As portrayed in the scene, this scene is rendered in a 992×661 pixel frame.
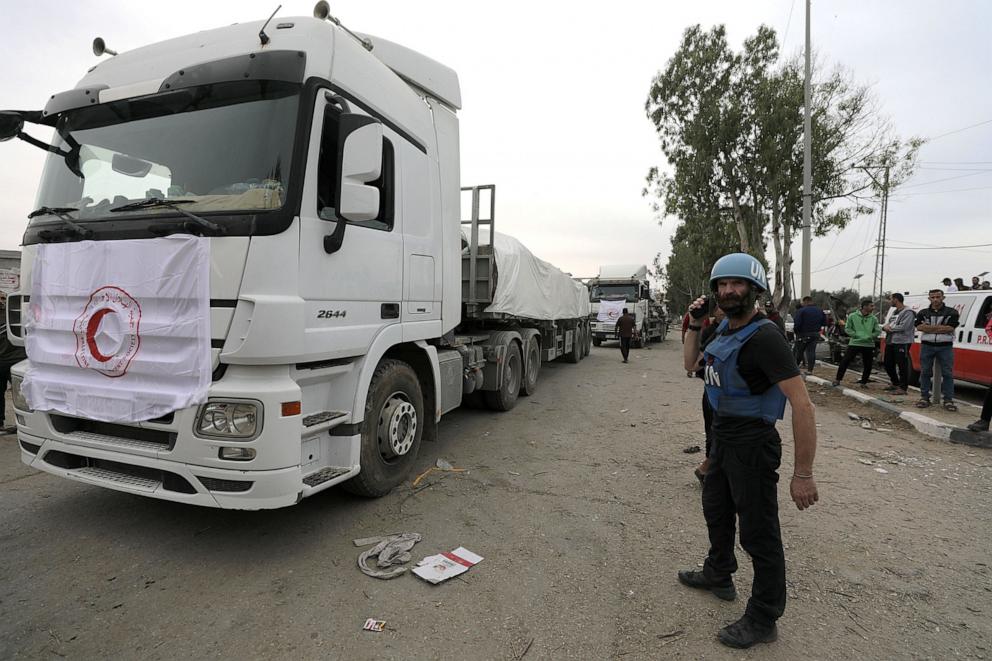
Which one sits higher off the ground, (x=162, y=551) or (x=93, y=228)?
(x=93, y=228)

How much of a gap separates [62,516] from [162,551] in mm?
1069

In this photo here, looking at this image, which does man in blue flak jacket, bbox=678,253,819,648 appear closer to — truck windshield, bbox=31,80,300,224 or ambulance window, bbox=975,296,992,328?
truck windshield, bbox=31,80,300,224

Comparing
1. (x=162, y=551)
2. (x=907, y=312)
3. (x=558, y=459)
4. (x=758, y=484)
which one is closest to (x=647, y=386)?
(x=907, y=312)

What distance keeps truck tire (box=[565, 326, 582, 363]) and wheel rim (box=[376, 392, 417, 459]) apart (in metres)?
8.82

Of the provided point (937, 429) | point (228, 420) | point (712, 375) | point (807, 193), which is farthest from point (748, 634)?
point (807, 193)

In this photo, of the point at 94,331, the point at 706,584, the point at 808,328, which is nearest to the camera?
the point at 706,584

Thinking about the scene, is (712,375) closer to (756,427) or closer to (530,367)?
(756,427)

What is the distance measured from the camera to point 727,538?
103 inches

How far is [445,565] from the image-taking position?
9.64 ft

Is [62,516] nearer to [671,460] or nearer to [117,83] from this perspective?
[117,83]

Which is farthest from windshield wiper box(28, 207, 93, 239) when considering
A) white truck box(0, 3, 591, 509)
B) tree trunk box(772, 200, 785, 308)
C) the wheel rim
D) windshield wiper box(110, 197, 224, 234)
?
tree trunk box(772, 200, 785, 308)

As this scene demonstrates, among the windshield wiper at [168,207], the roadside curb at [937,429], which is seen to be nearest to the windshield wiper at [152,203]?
the windshield wiper at [168,207]

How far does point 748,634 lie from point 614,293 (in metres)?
17.2

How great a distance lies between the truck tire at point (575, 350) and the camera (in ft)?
41.9
